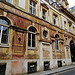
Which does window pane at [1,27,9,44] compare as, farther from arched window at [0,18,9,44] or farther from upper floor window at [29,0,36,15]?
upper floor window at [29,0,36,15]

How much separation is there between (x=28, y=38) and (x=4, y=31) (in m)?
2.62

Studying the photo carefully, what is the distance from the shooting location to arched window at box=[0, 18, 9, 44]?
6671 mm

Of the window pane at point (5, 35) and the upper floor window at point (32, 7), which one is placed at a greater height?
the upper floor window at point (32, 7)

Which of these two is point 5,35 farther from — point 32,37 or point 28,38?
point 32,37

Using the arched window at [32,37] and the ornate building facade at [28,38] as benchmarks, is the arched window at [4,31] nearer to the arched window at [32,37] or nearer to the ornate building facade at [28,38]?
the ornate building facade at [28,38]

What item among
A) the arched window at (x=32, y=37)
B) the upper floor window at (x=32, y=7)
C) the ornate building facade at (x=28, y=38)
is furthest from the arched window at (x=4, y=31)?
the upper floor window at (x=32, y=7)

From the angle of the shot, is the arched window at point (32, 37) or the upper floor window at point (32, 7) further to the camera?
the upper floor window at point (32, 7)

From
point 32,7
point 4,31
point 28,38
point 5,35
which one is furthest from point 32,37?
point 32,7

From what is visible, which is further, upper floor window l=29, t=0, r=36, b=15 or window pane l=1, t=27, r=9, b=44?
upper floor window l=29, t=0, r=36, b=15

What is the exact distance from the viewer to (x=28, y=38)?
8.52 metres

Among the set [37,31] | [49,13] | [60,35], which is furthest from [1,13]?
[60,35]

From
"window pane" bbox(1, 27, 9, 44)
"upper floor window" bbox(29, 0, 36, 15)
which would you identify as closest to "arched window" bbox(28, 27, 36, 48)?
"upper floor window" bbox(29, 0, 36, 15)

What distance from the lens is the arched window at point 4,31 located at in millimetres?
6671

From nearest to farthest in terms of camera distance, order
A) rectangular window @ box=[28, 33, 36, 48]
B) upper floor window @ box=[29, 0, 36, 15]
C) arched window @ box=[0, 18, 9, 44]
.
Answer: arched window @ box=[0, 18, 9, 44], rectangular window @ box=[28, 33, 36, 48], upper floor window @ box=[29, 0, 36, 15]
